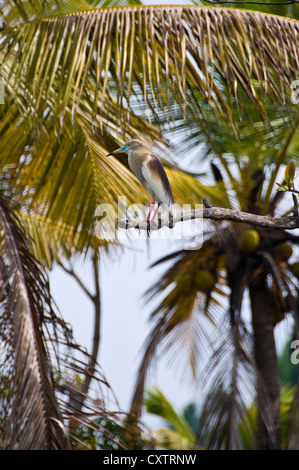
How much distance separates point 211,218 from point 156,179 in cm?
39

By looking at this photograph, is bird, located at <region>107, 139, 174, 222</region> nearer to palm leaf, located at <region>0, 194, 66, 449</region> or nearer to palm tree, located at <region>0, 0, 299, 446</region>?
palm tree, located at <region>0, 0, 299, 446</region>

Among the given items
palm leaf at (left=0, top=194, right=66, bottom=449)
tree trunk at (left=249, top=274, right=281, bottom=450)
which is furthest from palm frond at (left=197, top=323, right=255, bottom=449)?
palm leaf at (left=0, top=194, right=66, bottom=449)

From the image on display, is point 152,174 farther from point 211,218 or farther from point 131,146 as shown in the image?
point 211,218

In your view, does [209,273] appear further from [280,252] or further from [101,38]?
[101,38]

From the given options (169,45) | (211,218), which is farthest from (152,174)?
(169,45)

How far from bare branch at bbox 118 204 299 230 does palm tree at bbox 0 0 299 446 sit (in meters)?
0.55

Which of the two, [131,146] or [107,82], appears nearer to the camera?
[131,146]

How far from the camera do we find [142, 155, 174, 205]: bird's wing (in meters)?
2.98

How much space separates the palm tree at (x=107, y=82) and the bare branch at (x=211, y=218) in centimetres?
55

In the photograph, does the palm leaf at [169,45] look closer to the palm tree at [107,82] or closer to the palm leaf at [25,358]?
the palm tree at [107,82]

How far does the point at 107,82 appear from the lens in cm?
386

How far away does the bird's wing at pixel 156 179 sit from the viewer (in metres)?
2.98

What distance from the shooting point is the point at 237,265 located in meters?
7.98
